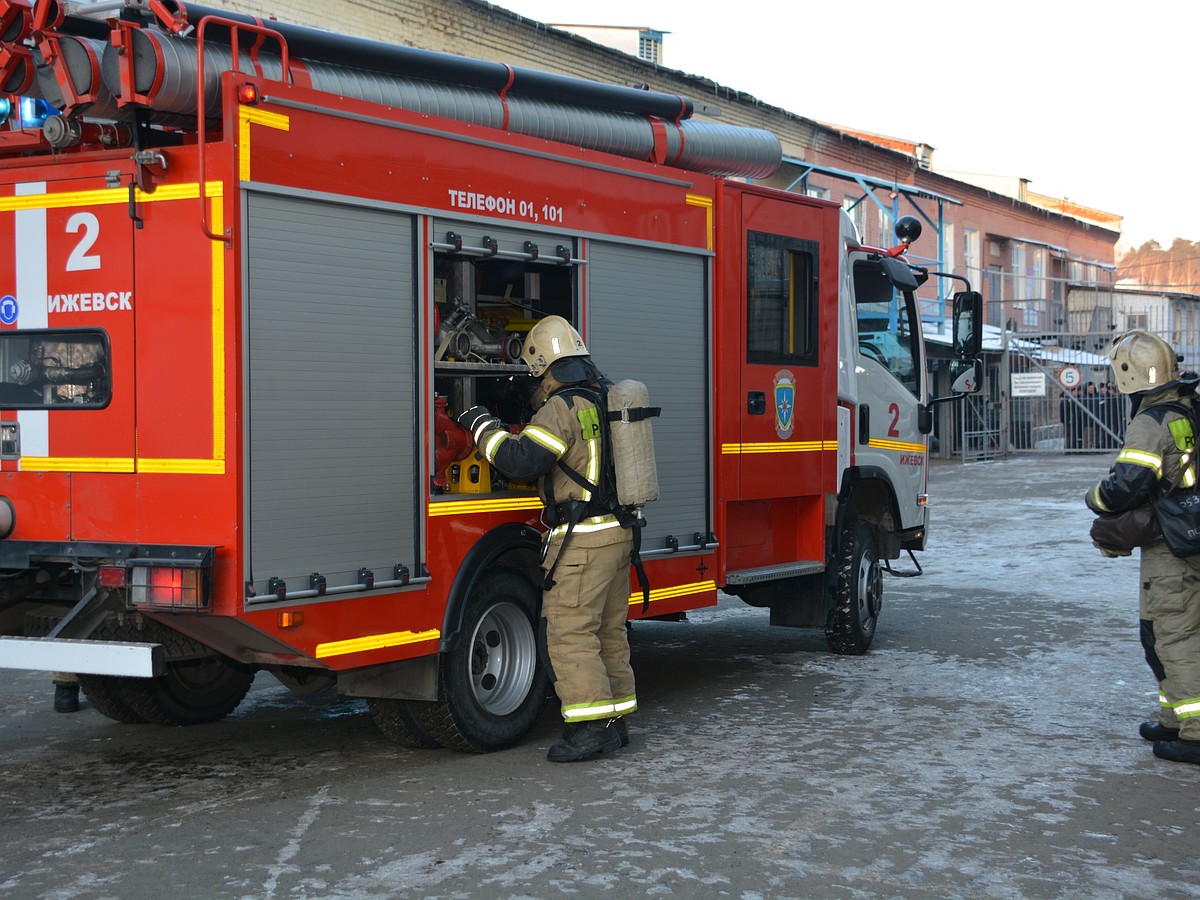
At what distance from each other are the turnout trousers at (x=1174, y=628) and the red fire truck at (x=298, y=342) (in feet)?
7.57

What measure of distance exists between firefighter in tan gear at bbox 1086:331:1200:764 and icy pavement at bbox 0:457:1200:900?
0.22 meters

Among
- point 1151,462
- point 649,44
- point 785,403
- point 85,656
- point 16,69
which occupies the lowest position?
point 85,656

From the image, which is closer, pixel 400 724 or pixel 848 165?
pixel 400 724

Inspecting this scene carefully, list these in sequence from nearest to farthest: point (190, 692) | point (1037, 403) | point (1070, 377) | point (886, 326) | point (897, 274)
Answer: point (190, 692), point (897, 274), point (886, 326), point (1070, 377), point (1037, 403)

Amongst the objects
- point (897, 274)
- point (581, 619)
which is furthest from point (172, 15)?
point (897, 274)

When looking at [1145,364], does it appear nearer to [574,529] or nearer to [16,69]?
[574,529]

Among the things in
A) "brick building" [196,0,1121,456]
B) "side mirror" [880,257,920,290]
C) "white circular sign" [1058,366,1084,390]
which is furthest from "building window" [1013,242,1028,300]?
"side mirror" [880,257,920,290]

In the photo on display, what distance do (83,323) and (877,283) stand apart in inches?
221

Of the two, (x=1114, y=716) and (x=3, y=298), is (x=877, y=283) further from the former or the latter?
(x=3, y=298)

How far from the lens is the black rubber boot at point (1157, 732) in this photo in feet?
22.0

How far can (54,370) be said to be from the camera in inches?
224

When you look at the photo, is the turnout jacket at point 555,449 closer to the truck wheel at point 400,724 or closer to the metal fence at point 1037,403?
the truck wheel at point 400,724

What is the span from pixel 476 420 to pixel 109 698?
2449 mm

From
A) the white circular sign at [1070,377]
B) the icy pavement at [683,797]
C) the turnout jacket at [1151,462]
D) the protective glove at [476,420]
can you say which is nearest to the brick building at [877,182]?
the white circular sign at [1070,377]
